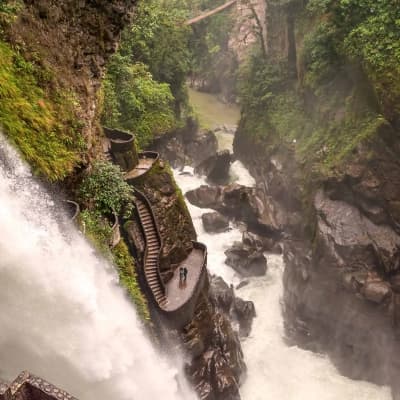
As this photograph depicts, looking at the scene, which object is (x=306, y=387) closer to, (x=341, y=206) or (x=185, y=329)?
(x=185, y=329)

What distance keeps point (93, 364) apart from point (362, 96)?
77.5 feet

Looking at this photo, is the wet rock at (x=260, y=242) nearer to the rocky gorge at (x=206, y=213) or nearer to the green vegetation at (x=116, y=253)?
the rocky gorge at (x=206, y=213)

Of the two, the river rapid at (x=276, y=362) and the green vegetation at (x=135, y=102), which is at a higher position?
the green vegetation at (x=135, y=102)

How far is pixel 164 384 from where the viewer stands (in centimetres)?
1670

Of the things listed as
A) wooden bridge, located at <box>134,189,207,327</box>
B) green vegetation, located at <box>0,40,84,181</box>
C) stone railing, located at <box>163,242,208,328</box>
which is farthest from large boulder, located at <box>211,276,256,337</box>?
green vegetation, located at <box>0,40,84,181</box>

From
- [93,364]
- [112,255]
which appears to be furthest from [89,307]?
[112,255]

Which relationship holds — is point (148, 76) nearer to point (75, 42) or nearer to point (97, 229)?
point (75, 42)

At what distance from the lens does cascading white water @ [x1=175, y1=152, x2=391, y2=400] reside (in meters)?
23.0

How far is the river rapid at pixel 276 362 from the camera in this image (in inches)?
906

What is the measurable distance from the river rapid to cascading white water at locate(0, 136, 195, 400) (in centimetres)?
1075

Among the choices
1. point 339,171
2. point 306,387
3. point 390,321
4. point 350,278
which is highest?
point 339,171

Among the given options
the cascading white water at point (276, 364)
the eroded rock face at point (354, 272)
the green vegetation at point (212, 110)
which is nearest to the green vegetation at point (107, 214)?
the cascading white water at point (276, 364)

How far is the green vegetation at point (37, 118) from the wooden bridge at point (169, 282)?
21.8 ft

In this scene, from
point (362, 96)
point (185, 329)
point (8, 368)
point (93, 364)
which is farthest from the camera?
point (362, 96)
